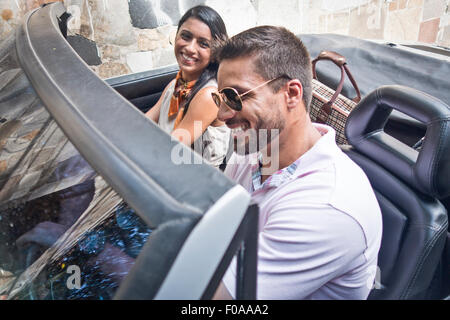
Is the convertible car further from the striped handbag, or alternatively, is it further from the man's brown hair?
the striped handbag

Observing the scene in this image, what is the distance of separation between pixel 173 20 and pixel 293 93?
3083 mm

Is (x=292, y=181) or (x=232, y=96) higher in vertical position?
(x=232, y=96)

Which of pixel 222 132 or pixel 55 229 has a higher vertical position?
pixel 55 229

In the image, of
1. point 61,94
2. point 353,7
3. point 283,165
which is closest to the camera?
point 61,94

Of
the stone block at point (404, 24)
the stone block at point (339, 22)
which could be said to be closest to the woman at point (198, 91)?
the stone block at point (339, 22)

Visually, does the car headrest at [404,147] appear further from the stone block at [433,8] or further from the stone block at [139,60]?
the stone block at [433,8]

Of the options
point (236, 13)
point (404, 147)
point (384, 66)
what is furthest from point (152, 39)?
point (404, 147)

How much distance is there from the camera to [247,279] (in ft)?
1.83

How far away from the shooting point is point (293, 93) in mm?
1316

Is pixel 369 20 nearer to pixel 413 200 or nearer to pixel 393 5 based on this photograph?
pixel 393 5

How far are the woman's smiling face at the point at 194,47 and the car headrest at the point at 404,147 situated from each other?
1.15m

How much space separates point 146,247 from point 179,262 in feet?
0.18
